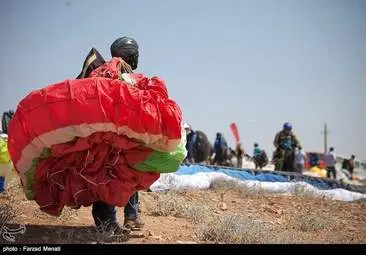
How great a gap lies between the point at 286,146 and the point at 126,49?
20.7 ft

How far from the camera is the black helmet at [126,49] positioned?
4.39 metres

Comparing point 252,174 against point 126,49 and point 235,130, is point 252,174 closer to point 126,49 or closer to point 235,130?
point 126,49

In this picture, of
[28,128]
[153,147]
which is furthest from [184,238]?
[28,128]

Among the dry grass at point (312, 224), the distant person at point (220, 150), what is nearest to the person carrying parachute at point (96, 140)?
the dry grass at point (312, 224)

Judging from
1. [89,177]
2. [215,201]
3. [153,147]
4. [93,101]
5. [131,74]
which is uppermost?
[131,74]

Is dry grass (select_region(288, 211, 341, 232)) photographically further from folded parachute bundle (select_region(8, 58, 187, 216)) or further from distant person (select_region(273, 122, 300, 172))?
distant person (select_region(273, 122, 300, 172))

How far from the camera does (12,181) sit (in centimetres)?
604

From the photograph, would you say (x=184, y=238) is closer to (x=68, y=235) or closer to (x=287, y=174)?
(x=68, y=235)

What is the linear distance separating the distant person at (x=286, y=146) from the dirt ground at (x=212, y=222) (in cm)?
212

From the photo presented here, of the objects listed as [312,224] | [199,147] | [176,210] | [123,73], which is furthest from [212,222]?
[199,147]

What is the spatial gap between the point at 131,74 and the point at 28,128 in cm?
98

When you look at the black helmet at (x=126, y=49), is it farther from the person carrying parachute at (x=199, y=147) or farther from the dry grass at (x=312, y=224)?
the person carrying parachute at (x=199, y=147)

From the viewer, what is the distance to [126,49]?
4383mm

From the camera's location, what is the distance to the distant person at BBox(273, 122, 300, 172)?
10.0m
